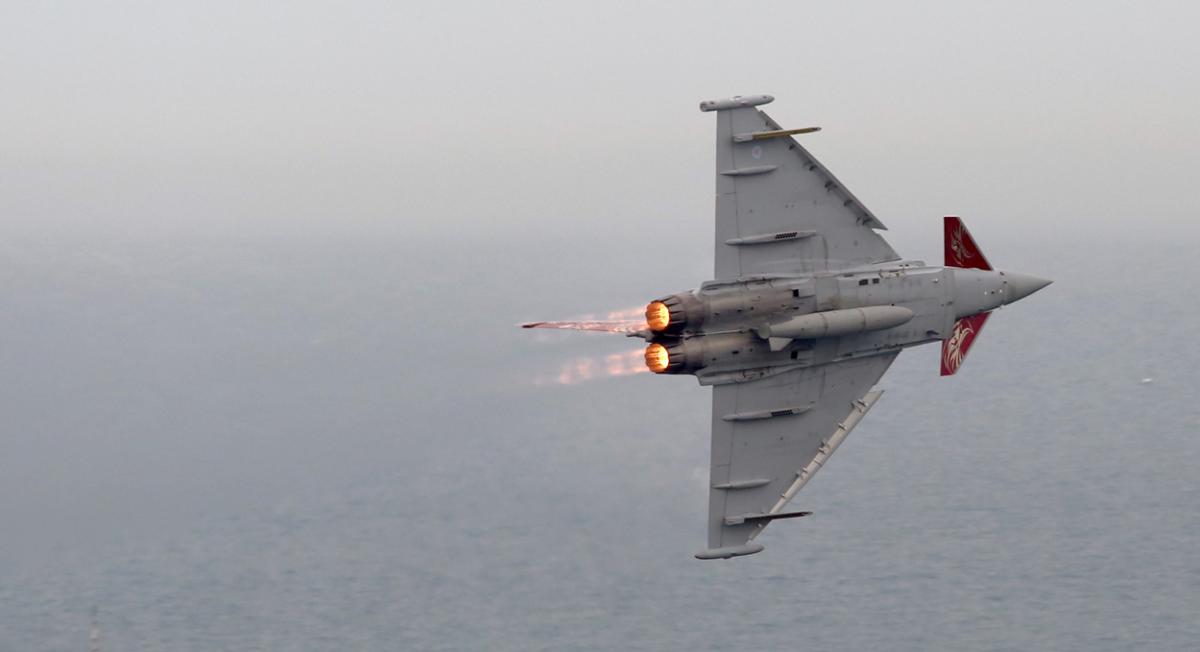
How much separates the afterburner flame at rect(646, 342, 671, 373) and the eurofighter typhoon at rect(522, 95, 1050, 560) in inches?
1.7

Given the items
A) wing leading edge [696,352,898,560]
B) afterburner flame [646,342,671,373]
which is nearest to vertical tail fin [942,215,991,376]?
wing leading edge [696,352,898,560]

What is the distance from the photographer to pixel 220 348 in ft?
588

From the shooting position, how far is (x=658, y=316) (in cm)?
4144

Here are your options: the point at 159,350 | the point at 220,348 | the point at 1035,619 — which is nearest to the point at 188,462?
the point at 159,350

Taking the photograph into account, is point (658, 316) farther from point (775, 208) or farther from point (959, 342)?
point (959, 342)

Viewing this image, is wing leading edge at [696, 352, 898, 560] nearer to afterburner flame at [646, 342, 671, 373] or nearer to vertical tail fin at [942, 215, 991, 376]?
vertical tail fin at [942, 215, 991, 376]

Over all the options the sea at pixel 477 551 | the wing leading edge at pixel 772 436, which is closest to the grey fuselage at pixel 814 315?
the wing leading edge at pixel 772 436

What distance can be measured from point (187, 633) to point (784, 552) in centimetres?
7846

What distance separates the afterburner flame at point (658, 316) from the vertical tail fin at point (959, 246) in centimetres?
1266

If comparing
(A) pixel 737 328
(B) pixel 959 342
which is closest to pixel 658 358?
(A) pixel 737 328

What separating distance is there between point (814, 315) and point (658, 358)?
17.7 ft

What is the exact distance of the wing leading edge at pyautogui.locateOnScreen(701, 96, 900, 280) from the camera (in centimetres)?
4331

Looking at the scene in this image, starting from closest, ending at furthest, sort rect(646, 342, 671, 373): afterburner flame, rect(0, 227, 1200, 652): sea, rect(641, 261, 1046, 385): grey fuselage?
rect(646, 342, 671, 373): afterburner flame → rect(641, 261, 1046, 385): grey fuselage → rect(0, 227, 1200, 652): sea

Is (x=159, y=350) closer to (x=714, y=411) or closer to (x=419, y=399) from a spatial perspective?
(x=419, y=399)
